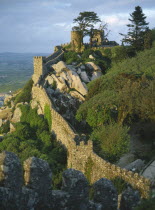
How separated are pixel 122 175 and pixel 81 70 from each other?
2478 centimetres

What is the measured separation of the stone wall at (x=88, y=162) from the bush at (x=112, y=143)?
5.21 feet

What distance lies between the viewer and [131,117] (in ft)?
88.3

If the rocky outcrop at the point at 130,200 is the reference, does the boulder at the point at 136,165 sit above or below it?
below

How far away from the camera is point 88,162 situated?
17969 millimetres

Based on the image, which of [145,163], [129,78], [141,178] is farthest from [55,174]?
[129,78]

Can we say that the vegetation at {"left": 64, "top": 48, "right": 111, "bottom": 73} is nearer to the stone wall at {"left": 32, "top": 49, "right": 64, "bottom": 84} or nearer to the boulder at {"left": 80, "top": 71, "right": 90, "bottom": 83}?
the stone wall at {"left": 32, "top": 49, "right": 64, "bottom": 84}

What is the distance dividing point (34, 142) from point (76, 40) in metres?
26.5

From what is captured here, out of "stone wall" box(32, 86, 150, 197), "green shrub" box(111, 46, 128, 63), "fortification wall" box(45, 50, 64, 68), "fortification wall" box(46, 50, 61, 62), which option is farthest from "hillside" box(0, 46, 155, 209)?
"green shrub" box(111, 46, 128, 63)

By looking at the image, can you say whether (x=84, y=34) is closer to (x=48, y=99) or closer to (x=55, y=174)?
(x=48, y=99)

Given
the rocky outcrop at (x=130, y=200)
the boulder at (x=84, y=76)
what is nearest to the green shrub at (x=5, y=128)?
the boulder at (x=84, y=76)

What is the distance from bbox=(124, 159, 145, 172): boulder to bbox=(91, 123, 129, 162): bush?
1301 mm

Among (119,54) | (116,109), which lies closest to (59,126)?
(116,109)

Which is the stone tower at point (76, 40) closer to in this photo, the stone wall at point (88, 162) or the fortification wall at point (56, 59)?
the fortification wall at point (56, 59)

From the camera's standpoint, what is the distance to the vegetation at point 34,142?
21.9m
